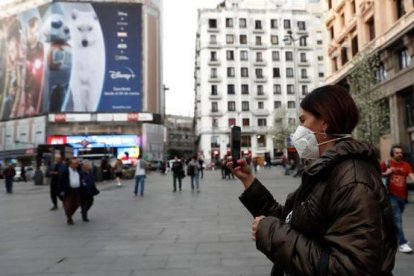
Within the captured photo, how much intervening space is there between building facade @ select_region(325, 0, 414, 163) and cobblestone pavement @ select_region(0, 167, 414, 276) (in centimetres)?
1605

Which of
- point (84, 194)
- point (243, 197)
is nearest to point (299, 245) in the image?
point (243, 197)

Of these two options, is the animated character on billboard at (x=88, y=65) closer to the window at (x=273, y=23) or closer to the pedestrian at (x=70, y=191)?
the window at (x=273, y=23)

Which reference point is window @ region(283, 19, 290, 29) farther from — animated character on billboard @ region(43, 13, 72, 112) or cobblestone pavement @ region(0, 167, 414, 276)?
cobblestone pavement @ region(0, 167, 414, 276)

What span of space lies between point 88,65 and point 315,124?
227ft

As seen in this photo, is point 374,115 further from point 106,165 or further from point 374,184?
point 374,184

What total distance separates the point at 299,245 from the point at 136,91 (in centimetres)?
6679

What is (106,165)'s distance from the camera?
32094 millimetres

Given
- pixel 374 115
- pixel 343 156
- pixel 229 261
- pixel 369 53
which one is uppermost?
pixel 369 53

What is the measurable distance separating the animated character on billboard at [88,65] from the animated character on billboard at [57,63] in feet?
4.08

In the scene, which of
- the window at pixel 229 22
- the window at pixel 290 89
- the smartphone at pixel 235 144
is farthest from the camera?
the window at pixel 290 89

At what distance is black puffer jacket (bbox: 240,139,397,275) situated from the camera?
1526 mm

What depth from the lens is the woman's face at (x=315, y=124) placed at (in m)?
1.92

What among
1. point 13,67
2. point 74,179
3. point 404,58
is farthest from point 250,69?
point 74,179

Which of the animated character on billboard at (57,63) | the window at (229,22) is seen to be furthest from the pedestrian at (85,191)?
the window at (229,22)
